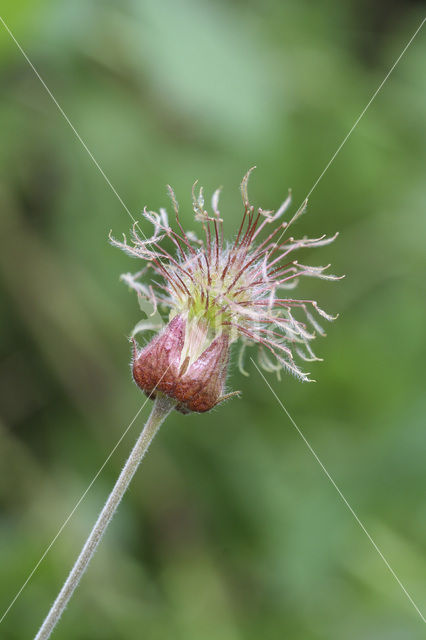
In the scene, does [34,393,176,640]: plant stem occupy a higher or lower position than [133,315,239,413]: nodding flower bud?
lower

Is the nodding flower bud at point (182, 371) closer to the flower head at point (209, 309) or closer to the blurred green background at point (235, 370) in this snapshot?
the flower head at point (209, 309)

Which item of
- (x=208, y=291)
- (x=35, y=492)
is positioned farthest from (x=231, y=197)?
(x=208, y=291)

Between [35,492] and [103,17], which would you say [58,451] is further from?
[103,17]

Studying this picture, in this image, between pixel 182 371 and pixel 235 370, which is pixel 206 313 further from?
pixel 235 370

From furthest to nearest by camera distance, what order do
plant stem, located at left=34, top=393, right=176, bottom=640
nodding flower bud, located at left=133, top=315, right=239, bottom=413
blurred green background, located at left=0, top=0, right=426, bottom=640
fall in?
1. blurred green background, located at left=0, top=0, right=426, bottom=640
2. nodding flower bud, located at left=133, top=315, right=239, bottom=413
3. plant stem, located at left=34, top=393, right=176, bottom=640

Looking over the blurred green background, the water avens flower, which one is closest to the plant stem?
the water avens flower

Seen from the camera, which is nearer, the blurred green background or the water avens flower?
the water avens flower

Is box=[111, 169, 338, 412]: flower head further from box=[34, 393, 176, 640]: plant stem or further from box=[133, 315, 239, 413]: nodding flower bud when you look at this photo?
box=[34, 393, 176, 640]: plant stem
